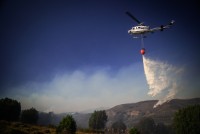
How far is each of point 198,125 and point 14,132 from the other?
85868 millimetres

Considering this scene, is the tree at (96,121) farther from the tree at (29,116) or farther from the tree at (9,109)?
the tree at (9,109)

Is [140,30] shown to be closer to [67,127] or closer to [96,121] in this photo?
[67,127]

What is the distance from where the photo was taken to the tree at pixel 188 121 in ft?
333

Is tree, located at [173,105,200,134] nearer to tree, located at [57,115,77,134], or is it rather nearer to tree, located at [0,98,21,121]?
tree, located at [57,115,77,134]

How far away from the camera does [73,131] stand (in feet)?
277

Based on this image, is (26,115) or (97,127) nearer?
(26,115)

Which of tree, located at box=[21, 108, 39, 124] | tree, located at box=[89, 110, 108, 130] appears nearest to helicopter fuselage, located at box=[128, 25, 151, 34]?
tree, located at box=[21, 108, 39, 124]

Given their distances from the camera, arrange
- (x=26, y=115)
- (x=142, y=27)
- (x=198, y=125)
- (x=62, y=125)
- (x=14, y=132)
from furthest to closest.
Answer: (x=26, y=115)
(x=198, y=125)
(x=62, y=125)
(x=14, y=132)
(x=142, y=27)

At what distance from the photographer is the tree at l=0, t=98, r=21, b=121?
10791 cm

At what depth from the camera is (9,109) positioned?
111 metres

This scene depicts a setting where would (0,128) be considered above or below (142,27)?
below

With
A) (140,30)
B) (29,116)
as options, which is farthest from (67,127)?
(29,116)

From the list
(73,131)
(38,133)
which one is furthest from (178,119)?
(38,133)

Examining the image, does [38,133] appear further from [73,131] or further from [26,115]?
[26,115]
